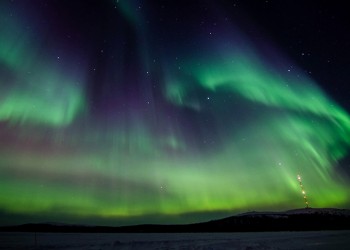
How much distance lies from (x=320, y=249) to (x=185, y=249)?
14926 millimetres

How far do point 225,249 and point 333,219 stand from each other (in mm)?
199289

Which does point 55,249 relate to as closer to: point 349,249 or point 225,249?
point 225,249

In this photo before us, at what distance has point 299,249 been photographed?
1064 inches

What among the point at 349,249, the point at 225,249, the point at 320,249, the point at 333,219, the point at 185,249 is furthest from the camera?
the point at 333,219

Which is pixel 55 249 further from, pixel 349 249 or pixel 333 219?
pixel 333 219

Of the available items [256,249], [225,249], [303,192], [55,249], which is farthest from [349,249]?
[303,192]

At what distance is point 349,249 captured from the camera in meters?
21.9

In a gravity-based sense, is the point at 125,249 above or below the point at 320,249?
above

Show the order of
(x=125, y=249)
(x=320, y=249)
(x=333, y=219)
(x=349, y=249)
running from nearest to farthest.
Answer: (x=349, y=249), (x=320, y=249), (x=125, y=249), (x=333, y=219)

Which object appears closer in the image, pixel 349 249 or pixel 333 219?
pixel 349 249

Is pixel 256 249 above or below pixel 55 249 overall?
below

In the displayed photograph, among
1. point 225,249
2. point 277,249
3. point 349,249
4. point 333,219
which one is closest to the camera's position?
point 349,249

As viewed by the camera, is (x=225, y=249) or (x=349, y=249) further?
(x=225, y=249)

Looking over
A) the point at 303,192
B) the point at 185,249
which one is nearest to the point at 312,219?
the point at 303,192
